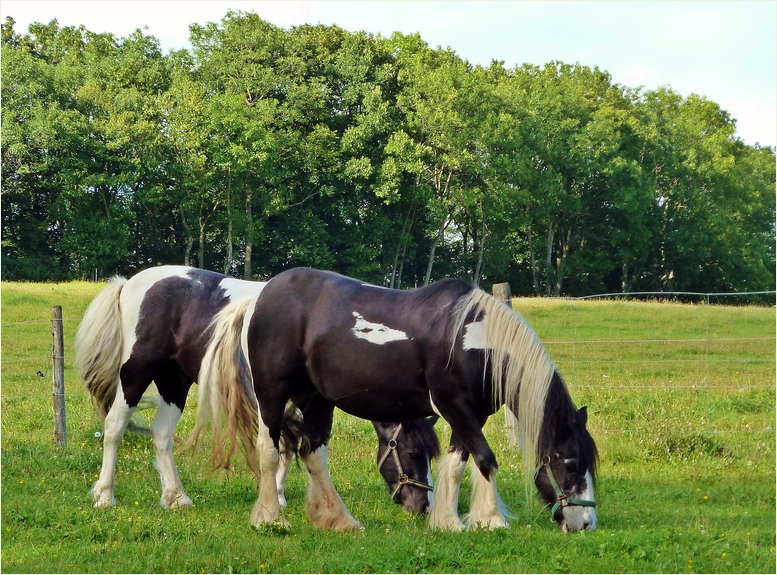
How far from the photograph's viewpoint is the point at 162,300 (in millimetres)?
6703

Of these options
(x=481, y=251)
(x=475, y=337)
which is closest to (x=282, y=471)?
(x=475, y=337)

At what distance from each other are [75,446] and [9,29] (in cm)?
4711

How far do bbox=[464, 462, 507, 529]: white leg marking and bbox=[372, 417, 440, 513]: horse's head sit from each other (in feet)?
1.94

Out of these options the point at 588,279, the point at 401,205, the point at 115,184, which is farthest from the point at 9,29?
the point at 588,279

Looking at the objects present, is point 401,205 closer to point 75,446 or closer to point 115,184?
point 115,184

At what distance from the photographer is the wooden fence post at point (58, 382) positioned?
28.3ft

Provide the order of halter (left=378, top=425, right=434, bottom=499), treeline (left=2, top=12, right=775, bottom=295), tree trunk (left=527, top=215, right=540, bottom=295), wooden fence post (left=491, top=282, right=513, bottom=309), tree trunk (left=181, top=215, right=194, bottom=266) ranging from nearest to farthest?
1. halter (left=378, top=425, right=434, bottom=499)
2. wooden fence post (left=491, top=282, right=513, bottom=309)
3. treeline (left=2, top=12, right=775, bottom=295)
4. tree trunk (left=181, top=215, right=194, bottom=266)
5. tree trunk (left=527, top=215, right=540, bottom=295)

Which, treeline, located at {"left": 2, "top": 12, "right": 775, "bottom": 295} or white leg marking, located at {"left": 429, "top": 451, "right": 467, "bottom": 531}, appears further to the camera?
treeline, located at {"left": 2, "top": 12, "right": 775, "bottom": 295}

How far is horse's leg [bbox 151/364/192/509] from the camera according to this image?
6.49 meters

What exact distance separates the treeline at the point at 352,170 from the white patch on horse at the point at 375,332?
112ft

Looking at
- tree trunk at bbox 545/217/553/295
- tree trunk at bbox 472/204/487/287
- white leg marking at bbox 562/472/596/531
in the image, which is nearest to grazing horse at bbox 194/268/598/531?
white leg marking at bbox 562/472/596/531

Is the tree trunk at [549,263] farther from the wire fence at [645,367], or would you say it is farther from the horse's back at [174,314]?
the horse's back at [174,314]

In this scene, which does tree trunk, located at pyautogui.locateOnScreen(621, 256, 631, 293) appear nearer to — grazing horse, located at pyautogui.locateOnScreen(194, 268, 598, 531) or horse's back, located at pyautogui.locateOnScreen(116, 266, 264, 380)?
horse's back, located at pyautogui.locateOnScreen(116, 266, 264, 380)

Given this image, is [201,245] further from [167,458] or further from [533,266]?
[167,458]
